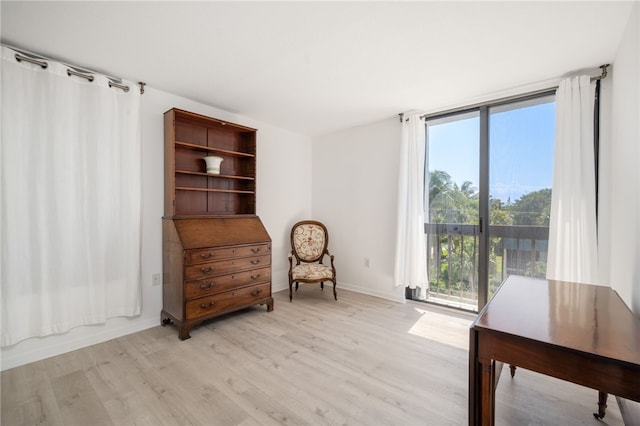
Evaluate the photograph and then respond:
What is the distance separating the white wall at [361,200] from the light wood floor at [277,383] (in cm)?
117

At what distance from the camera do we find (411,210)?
333 cm

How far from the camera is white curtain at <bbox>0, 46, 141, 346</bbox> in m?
1.99

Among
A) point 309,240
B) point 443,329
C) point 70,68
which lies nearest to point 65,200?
point 70,68

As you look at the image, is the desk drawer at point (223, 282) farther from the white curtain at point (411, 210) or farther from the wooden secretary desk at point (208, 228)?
the white curtain at point (411, 210)

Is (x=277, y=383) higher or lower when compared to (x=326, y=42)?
lower

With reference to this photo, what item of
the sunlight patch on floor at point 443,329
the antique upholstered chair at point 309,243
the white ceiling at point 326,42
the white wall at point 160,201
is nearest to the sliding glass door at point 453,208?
the sunlight patch on floor at point 443,329

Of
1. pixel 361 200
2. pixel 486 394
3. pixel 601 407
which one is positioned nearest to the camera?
pixel 486 394

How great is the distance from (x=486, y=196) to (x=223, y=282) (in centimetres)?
295

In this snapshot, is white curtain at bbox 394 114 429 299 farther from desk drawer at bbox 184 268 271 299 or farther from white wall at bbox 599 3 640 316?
desk drawer at bbox 184 268 271 299

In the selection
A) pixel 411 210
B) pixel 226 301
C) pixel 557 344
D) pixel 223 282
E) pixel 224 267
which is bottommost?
pixel 226 301

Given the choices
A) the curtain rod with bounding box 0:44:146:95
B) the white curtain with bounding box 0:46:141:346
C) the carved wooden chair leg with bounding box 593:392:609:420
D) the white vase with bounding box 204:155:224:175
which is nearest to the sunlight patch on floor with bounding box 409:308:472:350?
the carved wooden chair leg with bounding box 593:392:609:420

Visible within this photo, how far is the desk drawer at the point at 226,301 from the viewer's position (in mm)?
2525

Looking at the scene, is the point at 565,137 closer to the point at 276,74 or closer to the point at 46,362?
the point at 276,74

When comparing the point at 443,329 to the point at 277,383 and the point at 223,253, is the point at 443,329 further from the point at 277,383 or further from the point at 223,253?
the point at 223,253
